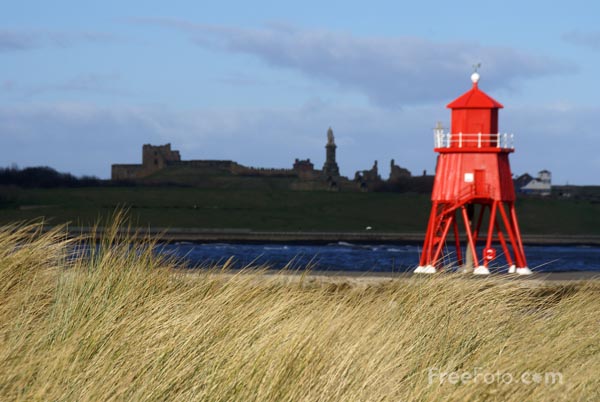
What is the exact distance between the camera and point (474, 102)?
27.1m

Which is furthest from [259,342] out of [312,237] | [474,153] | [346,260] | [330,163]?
[330,163]

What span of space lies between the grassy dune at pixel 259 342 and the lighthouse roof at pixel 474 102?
719 inches

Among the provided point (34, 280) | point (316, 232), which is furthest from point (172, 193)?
point (34, 280)

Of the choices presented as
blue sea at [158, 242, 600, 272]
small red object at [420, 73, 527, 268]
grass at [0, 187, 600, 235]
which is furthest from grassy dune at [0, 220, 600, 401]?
grass at [0, 187, 600, 235]

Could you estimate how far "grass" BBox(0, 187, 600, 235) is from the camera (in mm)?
100375

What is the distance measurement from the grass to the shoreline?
6.49 meters

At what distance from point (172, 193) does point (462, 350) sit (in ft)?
376

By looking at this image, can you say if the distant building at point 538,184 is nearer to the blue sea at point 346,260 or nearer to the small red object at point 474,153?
the blue sea at point 346,260

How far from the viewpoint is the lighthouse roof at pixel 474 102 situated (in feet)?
88.8

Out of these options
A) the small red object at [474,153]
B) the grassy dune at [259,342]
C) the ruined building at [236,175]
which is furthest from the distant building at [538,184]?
the grassy dune at [259,342]

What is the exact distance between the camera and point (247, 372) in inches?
239

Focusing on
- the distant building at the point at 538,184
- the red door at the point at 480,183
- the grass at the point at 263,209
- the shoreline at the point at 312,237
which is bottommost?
the shoreline at the point at 312,237

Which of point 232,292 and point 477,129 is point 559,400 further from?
point 477,129

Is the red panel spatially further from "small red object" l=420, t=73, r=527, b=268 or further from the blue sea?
the blue sea
